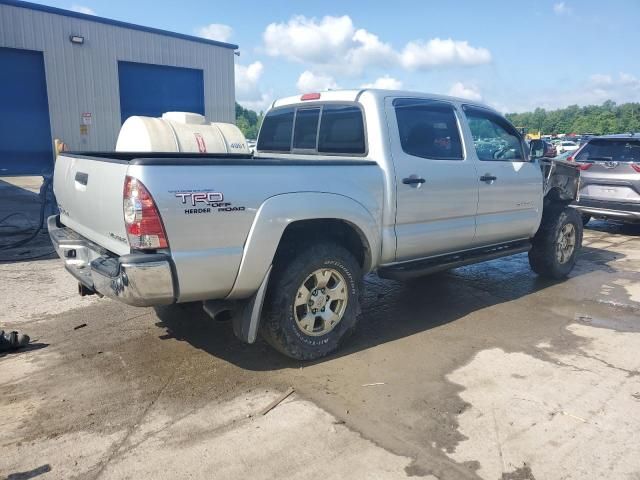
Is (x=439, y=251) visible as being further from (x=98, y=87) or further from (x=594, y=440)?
(x=98, y=87)

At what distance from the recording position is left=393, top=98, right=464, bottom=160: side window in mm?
4418

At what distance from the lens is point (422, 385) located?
3.61 meters

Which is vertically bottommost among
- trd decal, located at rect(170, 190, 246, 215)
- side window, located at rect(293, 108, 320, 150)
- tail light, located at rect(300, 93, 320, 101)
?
trd decal, located at rect(170, 190, 246, 215)

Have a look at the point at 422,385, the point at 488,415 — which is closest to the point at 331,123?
the point at 422,385

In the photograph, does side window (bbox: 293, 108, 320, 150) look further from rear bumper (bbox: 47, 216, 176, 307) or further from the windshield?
the windshield

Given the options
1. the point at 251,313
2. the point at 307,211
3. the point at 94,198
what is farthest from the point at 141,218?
the point at 307,211

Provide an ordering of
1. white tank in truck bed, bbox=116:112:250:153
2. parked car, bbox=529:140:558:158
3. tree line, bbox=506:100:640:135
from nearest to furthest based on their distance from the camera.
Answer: parked car, bbox=529:140:558:158, white tank in truck bed, bbox=116:112:250:153, tree line, bbox=506:100:640:135

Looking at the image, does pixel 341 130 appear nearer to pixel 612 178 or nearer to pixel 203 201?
pixel 203 201

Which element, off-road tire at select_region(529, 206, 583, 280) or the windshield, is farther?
the windshield

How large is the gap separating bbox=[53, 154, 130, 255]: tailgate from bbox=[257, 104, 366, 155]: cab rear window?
6.58 feet

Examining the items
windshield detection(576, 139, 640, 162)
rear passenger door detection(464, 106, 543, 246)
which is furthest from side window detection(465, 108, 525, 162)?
windshield detection(576, 139, 640, 162)

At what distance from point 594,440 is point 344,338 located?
185cm

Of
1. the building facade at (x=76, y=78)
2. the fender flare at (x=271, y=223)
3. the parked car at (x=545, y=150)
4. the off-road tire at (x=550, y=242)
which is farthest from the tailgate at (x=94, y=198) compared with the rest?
the building facade at (x=76, y=78)

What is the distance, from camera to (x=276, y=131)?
5.48 meters
